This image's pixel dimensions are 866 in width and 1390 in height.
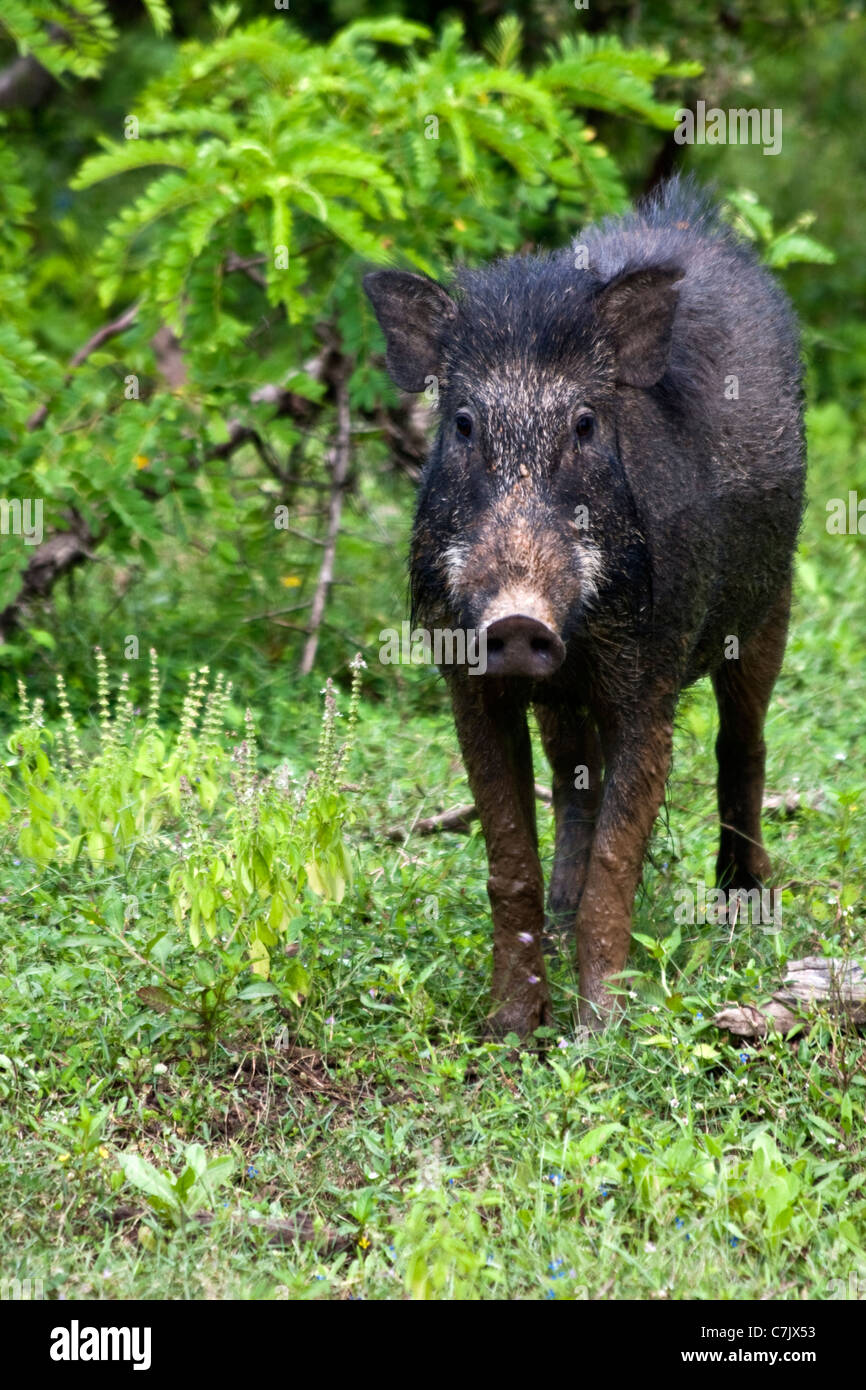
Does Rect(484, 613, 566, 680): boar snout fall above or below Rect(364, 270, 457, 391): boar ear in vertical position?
below

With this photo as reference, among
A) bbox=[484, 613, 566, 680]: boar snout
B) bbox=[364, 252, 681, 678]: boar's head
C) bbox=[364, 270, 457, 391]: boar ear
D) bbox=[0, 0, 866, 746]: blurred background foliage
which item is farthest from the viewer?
bbox=[0, 0, 866, 746]: blurred background foliage

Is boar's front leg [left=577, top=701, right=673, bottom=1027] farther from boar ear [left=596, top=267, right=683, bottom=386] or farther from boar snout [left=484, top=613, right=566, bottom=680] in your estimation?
boar ear [left=596, top=267, right=683, bottom=386]

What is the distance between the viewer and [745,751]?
218 inches

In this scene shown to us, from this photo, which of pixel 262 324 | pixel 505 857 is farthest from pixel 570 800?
pixel 262 324

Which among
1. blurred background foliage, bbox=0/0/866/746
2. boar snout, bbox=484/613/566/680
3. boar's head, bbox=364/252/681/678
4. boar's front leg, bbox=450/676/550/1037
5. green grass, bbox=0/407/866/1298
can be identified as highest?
blurred background foliage, bbox=0/0/866/746

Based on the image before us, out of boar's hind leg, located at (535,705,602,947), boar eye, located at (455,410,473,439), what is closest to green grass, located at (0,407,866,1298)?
boar's hind leg, located at (535,705,602,947)

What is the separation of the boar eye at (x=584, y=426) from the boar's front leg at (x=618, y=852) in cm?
73

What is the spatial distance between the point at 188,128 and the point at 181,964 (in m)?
3.33

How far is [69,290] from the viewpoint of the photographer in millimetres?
10305

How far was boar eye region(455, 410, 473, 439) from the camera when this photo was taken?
4.41 m

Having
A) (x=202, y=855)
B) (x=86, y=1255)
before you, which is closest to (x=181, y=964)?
(x=202, y=855)

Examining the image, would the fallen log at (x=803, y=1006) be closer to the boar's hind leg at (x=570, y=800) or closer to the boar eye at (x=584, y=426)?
the boar's hind leg at (x=570, y=800)

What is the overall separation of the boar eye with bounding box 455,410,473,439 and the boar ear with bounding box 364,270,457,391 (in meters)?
0.32
